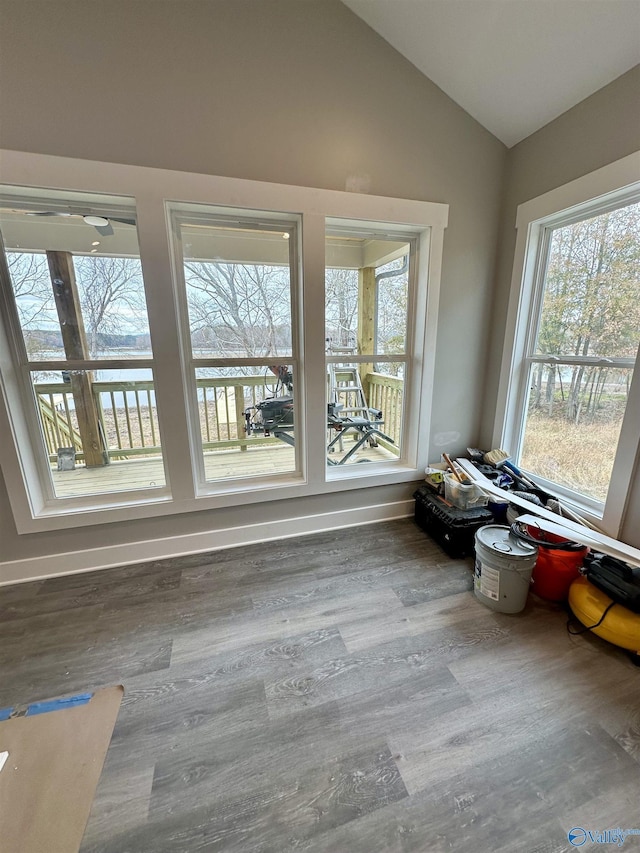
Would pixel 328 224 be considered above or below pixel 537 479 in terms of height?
above

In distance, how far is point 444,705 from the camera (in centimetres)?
125

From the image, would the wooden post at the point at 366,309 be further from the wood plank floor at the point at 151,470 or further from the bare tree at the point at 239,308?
the wood plank floor at the point at 151,470

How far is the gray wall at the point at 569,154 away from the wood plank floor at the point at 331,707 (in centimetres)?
103

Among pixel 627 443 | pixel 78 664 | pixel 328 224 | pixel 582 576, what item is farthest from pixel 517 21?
pixel 78 664

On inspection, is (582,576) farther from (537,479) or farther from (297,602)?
(297,602)

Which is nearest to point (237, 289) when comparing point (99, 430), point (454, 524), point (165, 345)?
point (165, 345)

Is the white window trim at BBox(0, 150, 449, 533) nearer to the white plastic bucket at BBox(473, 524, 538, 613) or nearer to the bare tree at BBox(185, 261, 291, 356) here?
the bare tree at BBox(185, 261, 291, 356)

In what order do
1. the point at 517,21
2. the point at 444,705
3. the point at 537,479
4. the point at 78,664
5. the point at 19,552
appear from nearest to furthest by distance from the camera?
1. the point at 444,705
2. the point at 78,664
3. the point at 517,21
4. the point at 19,552
5. the point at 537,479

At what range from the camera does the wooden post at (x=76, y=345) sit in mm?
1769

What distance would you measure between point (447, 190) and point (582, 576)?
2417mm

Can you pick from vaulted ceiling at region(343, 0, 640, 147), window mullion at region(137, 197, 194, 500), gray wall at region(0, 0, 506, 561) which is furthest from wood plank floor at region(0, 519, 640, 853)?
vaulted ceiling at region(343, 0, 640, 147)

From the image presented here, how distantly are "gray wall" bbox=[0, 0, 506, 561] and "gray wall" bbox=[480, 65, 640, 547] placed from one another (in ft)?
0.39

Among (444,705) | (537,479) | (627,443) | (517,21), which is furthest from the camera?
(537,479)

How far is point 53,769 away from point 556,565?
2223 mm
